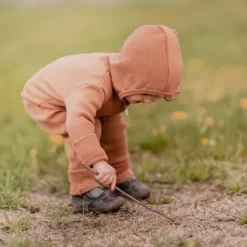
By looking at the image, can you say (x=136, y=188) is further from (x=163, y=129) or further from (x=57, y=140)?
(x=163, y=129)

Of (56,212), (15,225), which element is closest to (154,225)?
(56,212)

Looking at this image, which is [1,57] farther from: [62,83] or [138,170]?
[62,83]

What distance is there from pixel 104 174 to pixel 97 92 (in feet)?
1.17

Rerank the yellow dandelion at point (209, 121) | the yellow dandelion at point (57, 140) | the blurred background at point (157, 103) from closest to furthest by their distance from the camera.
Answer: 1. the blurred background at point (157, 103)
2. the yellow dandelion at point (57, 140)
3. the yellow dandelion at point (209, 121)

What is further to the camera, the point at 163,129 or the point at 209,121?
the point at 163,129

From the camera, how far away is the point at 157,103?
4.86 m

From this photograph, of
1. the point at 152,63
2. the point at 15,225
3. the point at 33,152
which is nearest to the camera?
the point at 15,225

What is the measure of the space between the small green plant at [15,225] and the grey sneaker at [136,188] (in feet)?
2.16

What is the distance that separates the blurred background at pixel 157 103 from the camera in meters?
3.53

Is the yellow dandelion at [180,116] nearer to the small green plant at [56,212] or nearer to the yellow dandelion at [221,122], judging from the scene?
the yellow dandelion at [221,122]

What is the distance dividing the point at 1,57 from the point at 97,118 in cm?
356

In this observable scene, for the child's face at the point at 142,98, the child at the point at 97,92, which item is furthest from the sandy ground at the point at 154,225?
the child's face at the point at 142,98

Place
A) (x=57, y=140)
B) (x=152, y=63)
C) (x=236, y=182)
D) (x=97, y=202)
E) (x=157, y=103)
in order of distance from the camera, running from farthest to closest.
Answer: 1. (x=157, y=103)
2. (x=57, y=140)
3. (x=236, y=182)
4. (x=97, y=202)
5. (x=152, y=63)

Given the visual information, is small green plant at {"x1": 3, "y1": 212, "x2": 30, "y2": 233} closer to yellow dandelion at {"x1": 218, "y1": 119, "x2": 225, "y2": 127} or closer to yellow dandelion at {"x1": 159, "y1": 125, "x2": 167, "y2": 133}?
yellow dandelion at {"x1": 159, "y1": 125, "x2": 167, "y2": 133}
